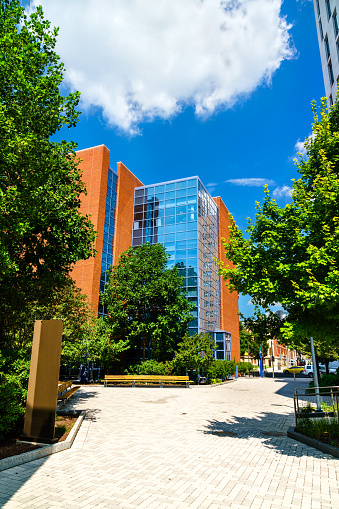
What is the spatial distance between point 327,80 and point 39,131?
69.2ft

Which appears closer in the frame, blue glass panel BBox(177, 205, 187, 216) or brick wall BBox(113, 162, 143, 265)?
brick wall BBox(113, 162, 143, 265)

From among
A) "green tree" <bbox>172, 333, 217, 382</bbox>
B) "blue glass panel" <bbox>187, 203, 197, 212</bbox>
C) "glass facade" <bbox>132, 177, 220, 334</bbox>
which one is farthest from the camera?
"blue glass panel" <bbox>187, 203, 197, 212</bbox>

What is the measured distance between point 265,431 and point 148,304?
18743 mm

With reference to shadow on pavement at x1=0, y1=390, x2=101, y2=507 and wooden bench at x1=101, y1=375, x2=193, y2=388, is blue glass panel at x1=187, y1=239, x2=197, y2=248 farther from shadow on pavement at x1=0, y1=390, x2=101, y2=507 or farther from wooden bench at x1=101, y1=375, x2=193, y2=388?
shadow on pavement at x1=0, y1=390, x2=101, y2=507

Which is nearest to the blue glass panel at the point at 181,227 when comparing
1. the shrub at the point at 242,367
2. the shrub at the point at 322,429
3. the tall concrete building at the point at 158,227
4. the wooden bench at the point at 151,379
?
the tall concrete building at the point at 158,227

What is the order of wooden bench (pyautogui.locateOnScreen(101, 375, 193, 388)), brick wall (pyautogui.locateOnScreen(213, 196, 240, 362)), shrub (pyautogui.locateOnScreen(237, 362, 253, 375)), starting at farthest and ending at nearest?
shrub (pyautogui.locateOnScreen(237, 362, 253, 375)) < brick wall (pyautogui.locateOnScreen(213, 196, 240, 362)) < wooden bench (pyautogui.locateOnScreen(101, 375, 193, 388))

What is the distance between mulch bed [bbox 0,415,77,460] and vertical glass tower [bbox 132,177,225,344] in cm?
2300

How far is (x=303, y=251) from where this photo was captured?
338 inches

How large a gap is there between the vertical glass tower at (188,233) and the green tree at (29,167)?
21.6m

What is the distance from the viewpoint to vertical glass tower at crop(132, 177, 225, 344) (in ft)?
113

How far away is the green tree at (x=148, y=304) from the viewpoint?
27.4 metres

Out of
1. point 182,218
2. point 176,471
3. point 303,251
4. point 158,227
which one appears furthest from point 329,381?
point 158,227

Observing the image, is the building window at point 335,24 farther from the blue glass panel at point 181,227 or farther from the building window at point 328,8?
the blue glass panel at point 181,227

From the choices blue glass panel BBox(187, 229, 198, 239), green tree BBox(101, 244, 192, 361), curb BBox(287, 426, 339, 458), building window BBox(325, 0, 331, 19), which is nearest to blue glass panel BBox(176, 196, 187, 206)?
blue glass panel BBox(187, 229, 198, 239)
